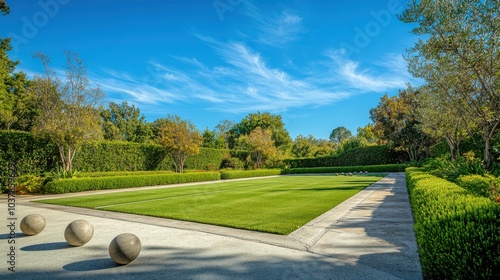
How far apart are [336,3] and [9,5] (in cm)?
1813

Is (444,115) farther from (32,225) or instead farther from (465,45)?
(32,225)

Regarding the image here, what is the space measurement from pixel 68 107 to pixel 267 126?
152 feet

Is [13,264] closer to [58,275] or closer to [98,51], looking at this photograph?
[58,275]

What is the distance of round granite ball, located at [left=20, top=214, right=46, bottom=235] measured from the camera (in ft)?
19.2

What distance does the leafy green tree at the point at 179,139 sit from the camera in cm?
2903

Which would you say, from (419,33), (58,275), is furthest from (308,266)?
(419,33)

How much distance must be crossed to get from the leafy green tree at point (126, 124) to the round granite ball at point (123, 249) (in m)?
47.7

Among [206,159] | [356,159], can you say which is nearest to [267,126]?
→ [356,159]

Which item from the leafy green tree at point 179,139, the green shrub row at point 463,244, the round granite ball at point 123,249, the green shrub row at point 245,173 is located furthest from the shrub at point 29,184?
the green shrub row at point 463,244

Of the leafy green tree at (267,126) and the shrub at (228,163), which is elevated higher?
the leafy green tree at (267,126)

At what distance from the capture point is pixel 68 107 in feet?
64.6

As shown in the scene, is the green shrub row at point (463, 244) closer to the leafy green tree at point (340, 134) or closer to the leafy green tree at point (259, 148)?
the leafy green tree at point (259, 148)

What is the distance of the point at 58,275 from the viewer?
3.80 meters

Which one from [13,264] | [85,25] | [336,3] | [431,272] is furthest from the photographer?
[85,25]
